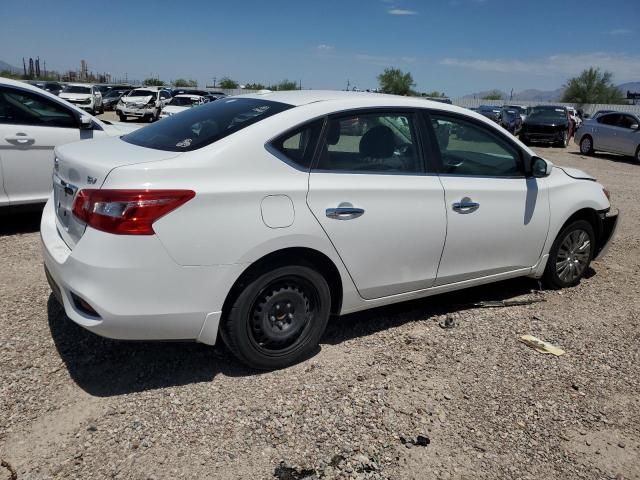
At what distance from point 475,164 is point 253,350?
7.23 ft

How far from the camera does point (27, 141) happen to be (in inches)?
228

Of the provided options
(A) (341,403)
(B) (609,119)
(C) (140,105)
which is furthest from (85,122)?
(C) (140,105)

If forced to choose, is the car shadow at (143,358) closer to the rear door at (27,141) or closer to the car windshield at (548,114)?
the rear door at (27,141)

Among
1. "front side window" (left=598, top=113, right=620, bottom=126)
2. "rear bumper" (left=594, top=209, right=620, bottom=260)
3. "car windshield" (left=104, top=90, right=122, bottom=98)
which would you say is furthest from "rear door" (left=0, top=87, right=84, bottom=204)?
"car windshield" (left=104, top=90, right=122, bottom=98)

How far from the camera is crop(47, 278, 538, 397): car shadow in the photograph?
3250 mm

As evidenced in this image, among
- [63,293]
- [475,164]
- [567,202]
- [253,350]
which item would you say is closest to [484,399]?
[253,350]

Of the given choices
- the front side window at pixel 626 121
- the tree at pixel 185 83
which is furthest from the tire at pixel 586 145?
the tree at pixel 185 83

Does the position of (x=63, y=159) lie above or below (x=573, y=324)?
above

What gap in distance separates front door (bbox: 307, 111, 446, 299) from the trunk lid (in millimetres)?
974

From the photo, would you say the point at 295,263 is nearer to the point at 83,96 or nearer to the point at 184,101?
the point at 184,101

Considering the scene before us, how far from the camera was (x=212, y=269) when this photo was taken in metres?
2.96

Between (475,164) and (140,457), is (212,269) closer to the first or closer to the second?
(140,457)

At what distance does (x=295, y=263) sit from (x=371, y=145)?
3.30ft

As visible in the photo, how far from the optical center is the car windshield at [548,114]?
23.3 m
